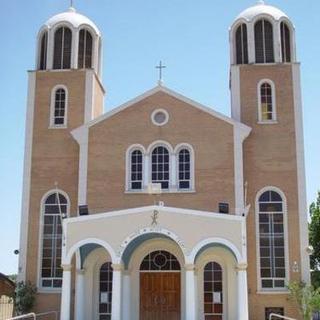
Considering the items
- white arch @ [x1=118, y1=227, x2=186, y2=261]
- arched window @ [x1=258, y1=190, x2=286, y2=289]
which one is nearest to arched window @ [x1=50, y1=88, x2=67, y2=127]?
white arch @ [x1=118, y1=227, x2=186, y2=261]

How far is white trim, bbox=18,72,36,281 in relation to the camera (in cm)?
2491

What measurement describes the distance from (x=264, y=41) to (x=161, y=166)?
7.82 meters

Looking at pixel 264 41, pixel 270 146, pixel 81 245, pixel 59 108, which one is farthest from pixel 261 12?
pixel 81 245

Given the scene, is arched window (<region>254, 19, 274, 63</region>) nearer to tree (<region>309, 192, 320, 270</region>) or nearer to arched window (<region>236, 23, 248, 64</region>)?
arched window (<region>236, 23, 248, 64</region>)

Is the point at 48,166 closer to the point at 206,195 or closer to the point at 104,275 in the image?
the point at 104,275

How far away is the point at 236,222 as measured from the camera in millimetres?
19859

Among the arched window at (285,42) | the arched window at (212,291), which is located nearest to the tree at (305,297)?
the arched window at (212,291)

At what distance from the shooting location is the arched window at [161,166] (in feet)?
79.2

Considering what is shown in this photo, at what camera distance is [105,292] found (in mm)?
23469

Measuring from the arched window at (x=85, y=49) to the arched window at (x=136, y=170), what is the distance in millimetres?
5789

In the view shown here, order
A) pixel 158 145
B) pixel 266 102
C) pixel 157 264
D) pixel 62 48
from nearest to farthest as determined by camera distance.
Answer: pixel 157 264 < pixel 158 145 < pixel 266 102 < pixel 62 48

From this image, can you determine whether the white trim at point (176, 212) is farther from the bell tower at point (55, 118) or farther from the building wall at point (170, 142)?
the bell tower at point (55, 118)

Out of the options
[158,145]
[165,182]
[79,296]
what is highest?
[158,145]

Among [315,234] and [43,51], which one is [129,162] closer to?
[43,51]
